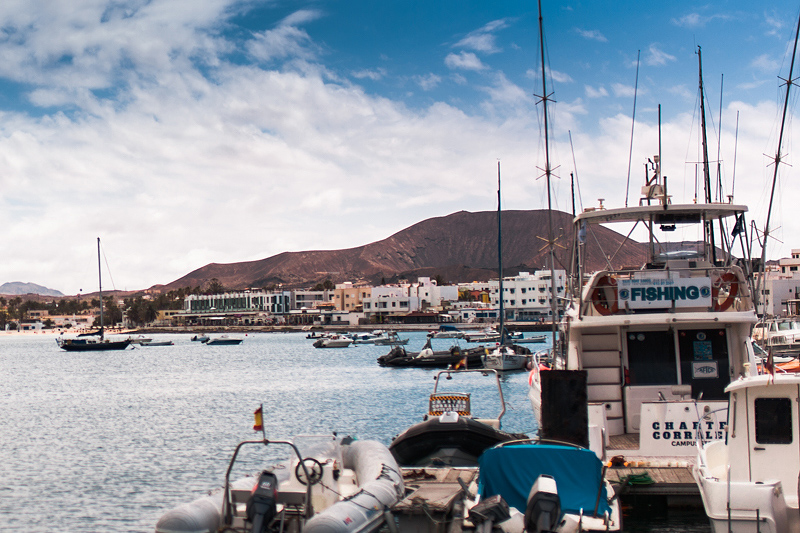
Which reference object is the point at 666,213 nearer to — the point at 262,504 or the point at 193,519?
the point at 262,504

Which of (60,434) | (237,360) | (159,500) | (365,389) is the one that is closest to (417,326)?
(237,360)

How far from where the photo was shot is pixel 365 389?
54.5m

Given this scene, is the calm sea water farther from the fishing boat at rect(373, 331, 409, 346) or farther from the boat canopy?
the fishing boat at rect(373, 331, 409, 346)

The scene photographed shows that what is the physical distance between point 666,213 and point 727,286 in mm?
2232

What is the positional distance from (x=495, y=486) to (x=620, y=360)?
20.8ft

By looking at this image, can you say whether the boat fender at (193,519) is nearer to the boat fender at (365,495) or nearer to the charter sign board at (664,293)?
the boat fender at (365,495)

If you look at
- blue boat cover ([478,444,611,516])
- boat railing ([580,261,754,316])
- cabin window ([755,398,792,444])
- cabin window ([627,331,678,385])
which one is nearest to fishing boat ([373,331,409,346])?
boat railing ([580,261,754,316])

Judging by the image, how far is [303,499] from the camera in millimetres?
11562

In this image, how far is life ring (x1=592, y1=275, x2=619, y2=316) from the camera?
57.1ft

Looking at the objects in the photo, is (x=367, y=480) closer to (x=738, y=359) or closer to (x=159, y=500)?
(x=738, y=359)

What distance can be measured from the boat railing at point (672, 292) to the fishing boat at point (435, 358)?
47.2 m

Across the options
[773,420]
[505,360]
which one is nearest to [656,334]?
[773,420]

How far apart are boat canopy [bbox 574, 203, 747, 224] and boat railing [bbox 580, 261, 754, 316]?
1.39 meters

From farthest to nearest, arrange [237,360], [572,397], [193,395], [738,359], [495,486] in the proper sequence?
[237,360] → [193,395] → [738,359] → [572,397] → [495,486]
